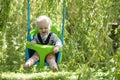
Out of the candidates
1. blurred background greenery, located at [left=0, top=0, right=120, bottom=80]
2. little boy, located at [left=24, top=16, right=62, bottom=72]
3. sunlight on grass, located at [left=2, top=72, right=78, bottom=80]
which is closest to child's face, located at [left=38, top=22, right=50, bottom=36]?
little boy, located at [left=24, top=16, right=62, bottom=72]

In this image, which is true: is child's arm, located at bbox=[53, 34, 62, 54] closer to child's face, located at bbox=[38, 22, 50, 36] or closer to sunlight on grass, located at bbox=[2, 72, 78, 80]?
child's face, located at bbox=[38, 22, 50, 36]

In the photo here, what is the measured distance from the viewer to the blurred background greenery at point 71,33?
7.50 ft

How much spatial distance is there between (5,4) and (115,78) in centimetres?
153

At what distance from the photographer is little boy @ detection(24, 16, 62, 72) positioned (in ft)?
11.0

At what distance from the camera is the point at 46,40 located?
3.59 metres

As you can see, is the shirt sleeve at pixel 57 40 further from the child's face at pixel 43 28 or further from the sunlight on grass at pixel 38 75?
the sunlight on grass at pixel 38 75

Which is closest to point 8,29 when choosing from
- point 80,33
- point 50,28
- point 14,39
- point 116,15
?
point 14,39

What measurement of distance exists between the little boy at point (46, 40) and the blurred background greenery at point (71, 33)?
17 cm

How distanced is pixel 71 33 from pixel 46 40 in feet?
4.58

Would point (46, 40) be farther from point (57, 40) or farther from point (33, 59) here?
point (33, 59)

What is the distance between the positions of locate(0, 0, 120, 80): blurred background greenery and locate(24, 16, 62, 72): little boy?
0.17m

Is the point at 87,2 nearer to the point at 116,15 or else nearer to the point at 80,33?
the point at 80,33

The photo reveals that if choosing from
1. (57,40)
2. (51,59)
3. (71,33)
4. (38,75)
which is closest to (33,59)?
(51,59)

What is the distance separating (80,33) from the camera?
14.9ft
